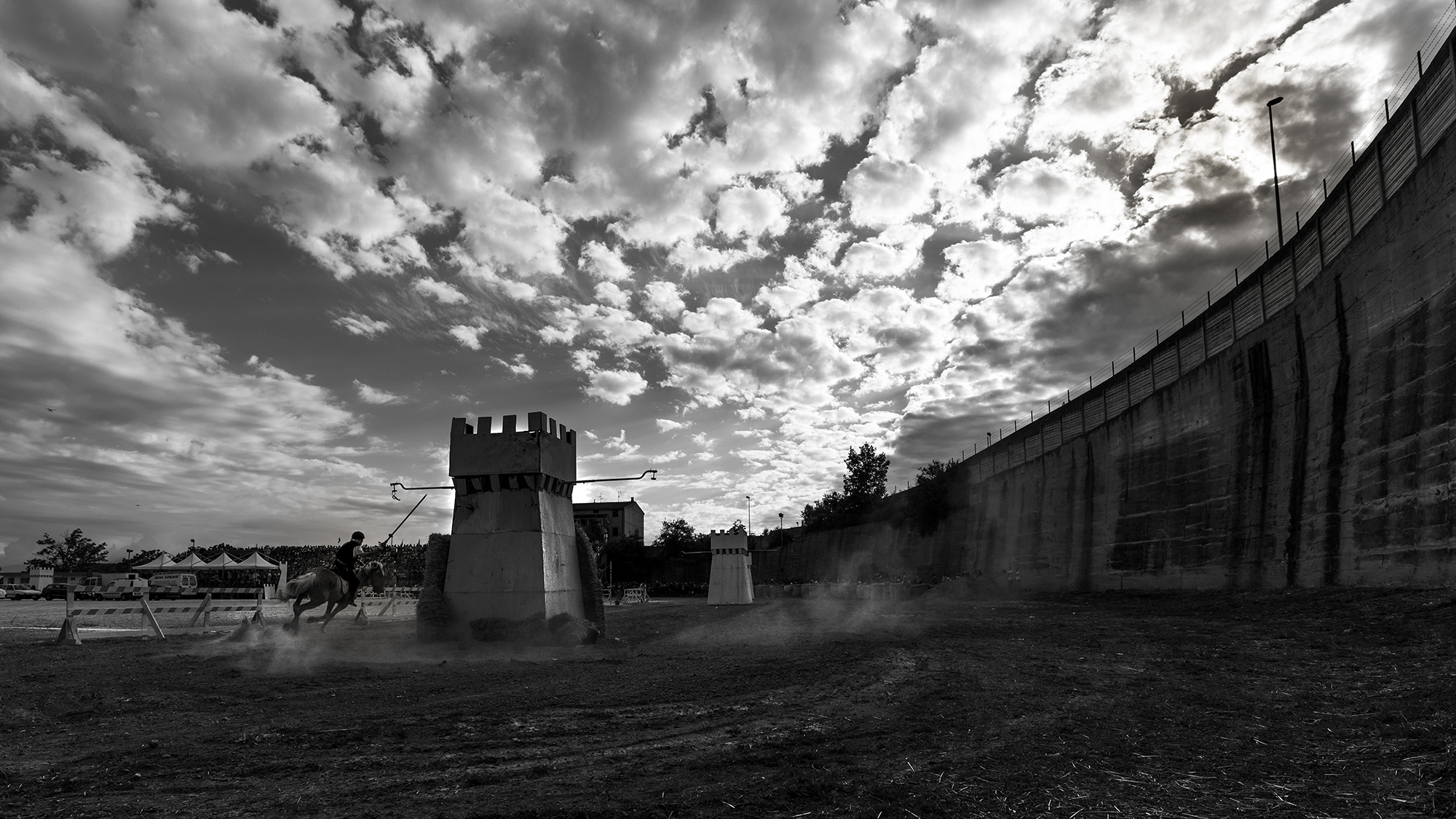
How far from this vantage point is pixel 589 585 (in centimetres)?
1988

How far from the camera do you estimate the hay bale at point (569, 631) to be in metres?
17.5

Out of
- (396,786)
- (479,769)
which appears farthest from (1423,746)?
(396,786)

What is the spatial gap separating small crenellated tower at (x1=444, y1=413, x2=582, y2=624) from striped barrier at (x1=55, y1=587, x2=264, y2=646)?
5.56 m

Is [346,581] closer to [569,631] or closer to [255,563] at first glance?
[569,631]

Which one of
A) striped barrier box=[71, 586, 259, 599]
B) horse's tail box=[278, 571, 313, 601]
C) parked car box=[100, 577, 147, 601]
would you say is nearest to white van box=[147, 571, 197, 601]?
striped barrier box=[71, 586, 259, 599]

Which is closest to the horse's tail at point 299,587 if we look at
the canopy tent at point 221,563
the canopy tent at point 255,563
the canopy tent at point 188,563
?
the canopy tent at point 221,563

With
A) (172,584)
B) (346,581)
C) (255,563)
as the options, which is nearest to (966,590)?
(346,581)

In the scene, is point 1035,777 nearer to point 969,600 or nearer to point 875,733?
point 875,733

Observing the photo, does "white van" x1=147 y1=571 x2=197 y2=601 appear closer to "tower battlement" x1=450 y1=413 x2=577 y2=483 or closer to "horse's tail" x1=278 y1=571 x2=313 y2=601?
"horse's tail" x1=278 y1=571 x2=313 y2=601

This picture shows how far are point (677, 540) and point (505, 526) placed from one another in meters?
92.5

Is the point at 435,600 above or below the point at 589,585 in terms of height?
below

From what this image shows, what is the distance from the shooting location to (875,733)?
7156 millimetres

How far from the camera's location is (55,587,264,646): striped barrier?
17.9 metres

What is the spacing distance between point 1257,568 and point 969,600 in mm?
16624
